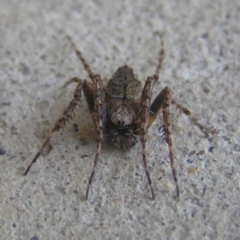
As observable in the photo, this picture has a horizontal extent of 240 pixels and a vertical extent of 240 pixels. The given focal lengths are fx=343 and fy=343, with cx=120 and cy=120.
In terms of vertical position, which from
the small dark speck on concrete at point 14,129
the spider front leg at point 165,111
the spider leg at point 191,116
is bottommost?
the spider leg at point 191,116

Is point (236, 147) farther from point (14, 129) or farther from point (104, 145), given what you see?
point (14, 129)

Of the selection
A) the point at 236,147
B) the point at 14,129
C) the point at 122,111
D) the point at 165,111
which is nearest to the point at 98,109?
the point at 122,111

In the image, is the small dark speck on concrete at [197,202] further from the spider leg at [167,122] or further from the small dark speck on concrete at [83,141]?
the small dark speck on concrete at [83,141]

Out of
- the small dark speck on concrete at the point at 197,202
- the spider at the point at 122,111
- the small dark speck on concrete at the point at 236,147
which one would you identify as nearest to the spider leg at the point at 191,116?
the spider at the point at 122,111

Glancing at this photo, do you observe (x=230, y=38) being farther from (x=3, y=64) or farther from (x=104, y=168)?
(x=3, y=64)

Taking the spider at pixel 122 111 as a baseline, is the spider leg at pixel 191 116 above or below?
below

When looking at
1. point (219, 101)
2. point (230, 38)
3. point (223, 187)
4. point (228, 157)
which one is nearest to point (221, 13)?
point (230, 38)
